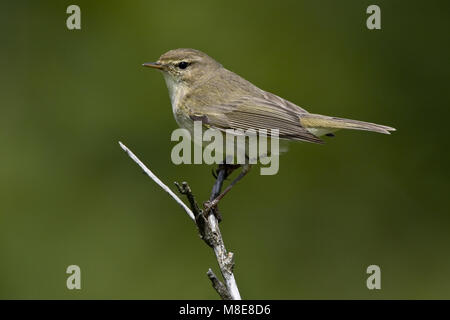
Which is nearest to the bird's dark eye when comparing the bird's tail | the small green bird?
the small green bird

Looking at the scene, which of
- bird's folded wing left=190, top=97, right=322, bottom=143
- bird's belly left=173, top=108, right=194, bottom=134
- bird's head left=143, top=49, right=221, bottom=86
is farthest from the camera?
bird's head left=143, top=49, right=221, bottom=86

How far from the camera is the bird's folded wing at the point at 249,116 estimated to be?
14.8ft

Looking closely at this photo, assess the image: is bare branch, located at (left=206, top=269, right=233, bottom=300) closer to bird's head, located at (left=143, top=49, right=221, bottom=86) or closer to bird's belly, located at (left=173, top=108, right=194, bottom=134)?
bird's belly, located at (left=173, top=108, right=194, bottom=134)

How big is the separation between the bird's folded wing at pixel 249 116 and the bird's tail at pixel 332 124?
0.07m

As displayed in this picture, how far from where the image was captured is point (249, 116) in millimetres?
4680

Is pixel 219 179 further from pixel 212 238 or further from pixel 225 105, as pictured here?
pixel 212 238

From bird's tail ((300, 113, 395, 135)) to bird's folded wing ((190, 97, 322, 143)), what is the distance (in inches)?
2.9

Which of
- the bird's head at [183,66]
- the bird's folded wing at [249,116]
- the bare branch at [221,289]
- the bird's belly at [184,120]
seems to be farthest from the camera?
the bird's head at [183,66]

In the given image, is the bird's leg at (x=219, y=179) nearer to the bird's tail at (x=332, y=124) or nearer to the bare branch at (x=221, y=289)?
the bird's tail at (x=332, y=124)

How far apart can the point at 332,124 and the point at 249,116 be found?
57 cm

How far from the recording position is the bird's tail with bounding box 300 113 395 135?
4422 millimetres

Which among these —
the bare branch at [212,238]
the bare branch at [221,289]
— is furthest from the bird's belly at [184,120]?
the bare branch at [221,289]

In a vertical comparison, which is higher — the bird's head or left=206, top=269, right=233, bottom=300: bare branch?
the bird's head

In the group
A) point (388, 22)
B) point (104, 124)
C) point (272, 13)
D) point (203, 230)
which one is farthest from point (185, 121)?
point (388, 22)
